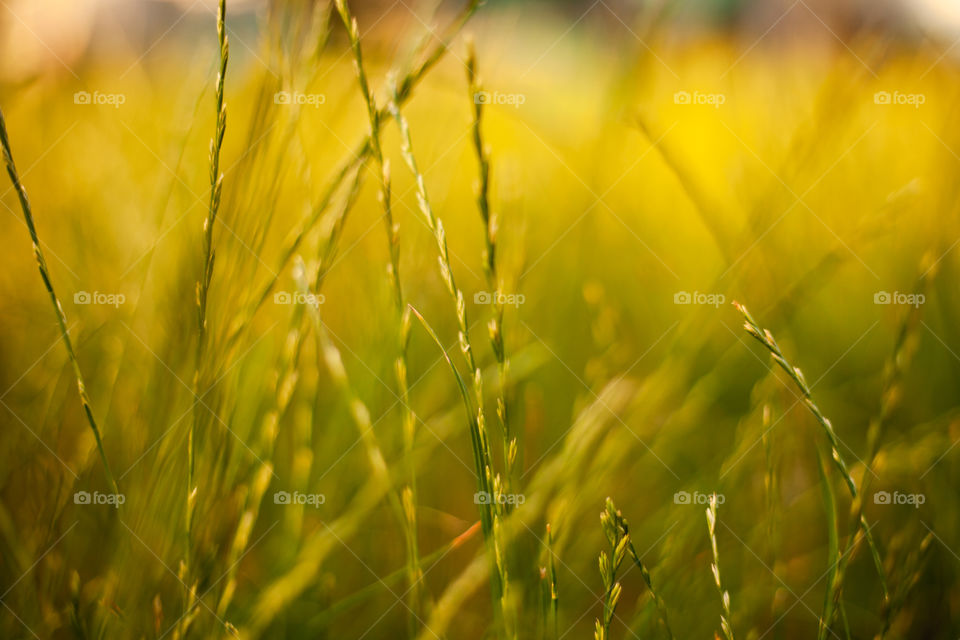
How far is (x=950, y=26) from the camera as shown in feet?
4.66

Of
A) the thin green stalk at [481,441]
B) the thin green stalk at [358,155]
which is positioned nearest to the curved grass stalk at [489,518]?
the thin green stalk at [481,441]

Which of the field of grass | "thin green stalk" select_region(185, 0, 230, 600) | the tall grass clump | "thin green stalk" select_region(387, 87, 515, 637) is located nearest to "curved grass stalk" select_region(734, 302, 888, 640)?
the field of grass

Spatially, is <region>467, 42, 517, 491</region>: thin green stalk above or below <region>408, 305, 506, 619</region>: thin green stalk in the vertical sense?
above

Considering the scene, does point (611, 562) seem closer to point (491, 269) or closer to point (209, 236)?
point (491, 269)

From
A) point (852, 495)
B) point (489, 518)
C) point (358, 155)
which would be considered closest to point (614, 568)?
point (489, 518)

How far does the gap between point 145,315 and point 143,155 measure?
1034 mm

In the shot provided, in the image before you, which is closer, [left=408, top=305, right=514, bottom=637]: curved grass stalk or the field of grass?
[left=408, top=305, right=514, bottom=637]: curved grass stalk

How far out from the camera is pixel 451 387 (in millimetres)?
1163

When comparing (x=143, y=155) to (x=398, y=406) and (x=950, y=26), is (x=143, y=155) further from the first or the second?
(x=950, y=26)

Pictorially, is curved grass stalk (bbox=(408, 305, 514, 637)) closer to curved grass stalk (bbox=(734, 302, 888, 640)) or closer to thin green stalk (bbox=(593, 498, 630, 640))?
thin green stalk (bbox=(593, 498, 630, 640))

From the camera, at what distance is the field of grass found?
62 cm

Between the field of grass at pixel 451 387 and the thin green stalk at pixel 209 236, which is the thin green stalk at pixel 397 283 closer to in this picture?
the field of grass at pixel 451 387

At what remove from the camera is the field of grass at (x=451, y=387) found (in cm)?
62

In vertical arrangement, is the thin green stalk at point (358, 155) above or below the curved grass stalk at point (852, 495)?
above
